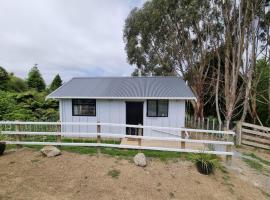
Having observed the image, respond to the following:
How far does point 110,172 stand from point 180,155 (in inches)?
117

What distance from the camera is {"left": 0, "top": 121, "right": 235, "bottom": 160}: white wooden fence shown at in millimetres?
6941

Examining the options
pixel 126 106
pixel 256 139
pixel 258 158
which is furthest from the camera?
pixel 126 106

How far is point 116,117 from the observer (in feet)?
35.2

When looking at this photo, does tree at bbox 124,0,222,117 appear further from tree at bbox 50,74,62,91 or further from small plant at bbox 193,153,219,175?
small plant at bbox 193,153,219,175

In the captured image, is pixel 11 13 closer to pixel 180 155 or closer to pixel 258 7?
pixel 180 155

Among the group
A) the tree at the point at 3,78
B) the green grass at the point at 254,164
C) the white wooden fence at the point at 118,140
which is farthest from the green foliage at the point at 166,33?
the tree at the point at 3,78

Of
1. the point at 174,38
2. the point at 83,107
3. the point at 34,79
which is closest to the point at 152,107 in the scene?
the point at 83,107

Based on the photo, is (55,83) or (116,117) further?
(55,83)

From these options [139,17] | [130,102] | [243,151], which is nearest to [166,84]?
[130,102]

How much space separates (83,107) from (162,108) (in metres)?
4.56

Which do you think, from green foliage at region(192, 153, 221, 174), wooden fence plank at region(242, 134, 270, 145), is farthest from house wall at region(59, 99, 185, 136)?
green foliage at region(192, 153, 221, 174)

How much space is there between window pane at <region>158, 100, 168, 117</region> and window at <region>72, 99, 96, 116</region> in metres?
3.72

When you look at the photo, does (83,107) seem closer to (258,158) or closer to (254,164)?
(254,164)

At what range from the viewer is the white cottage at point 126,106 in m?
10.3
